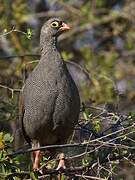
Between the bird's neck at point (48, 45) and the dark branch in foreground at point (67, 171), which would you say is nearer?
the dark branch in foreground at point (67, 171)

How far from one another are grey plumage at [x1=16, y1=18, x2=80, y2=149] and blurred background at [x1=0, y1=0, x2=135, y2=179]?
309 centimetres

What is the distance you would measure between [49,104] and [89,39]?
7050 millimetres

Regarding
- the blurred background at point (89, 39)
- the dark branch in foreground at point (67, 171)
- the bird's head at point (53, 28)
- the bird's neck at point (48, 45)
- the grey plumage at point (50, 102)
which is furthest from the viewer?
the blurred background at point (89, 39)

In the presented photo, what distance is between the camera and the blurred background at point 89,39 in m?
11.1

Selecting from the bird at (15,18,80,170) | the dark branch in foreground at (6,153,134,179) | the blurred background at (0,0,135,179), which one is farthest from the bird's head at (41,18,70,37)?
the blurred background at (0,0,135,179)

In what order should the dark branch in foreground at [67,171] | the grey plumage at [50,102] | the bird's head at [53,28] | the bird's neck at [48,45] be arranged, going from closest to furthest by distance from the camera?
the dark branch in foreground at [67,171] → the grey plumage at [50,102] → the bird's neck at [48,45] → the bird's head at [53,28]

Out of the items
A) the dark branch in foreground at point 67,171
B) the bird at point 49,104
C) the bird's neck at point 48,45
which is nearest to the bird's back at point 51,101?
the bird at point 49,104

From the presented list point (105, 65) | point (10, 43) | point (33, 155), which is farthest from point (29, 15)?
point (33, 155)

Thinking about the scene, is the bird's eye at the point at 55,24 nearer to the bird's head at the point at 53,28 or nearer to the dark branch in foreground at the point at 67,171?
the bird's head at the point at 53,28

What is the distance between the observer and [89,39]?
1373 centimetres

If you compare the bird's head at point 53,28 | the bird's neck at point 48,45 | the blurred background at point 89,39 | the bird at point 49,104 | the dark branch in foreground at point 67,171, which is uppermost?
the blurred background at point 89,39

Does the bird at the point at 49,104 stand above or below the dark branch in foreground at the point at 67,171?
above

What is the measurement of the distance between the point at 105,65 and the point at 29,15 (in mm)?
1592

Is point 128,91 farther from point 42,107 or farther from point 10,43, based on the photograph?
point 42,107
